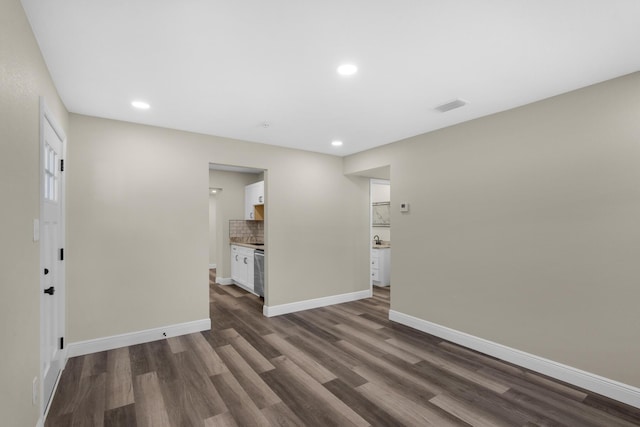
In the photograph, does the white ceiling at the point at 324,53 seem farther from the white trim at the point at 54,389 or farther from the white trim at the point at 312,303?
the white trim at the point at 312,303

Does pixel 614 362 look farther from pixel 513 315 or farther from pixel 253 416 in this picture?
pixel 253 416

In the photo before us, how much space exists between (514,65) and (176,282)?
13.2 ft

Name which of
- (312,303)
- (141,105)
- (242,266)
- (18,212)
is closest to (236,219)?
(242,266)

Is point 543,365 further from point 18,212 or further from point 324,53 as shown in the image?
point 18,212

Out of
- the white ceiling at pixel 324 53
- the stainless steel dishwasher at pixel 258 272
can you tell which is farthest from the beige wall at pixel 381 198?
the white ceiling at pixel 324 53

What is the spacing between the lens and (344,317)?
4395 mm

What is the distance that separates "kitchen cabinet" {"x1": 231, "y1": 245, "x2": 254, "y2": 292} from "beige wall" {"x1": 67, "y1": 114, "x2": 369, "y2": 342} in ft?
4.18

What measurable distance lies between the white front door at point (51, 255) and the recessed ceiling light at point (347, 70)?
6.75 ft

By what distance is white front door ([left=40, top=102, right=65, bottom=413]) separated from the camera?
2.22 m

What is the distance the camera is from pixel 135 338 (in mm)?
3430

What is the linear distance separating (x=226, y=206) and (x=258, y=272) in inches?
73.7

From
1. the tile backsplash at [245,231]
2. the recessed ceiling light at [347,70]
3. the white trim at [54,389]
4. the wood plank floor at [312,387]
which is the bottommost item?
the wood plank floor at [312,387]

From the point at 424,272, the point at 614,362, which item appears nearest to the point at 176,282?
the point at 424,272

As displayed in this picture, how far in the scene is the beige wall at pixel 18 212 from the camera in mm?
1360
